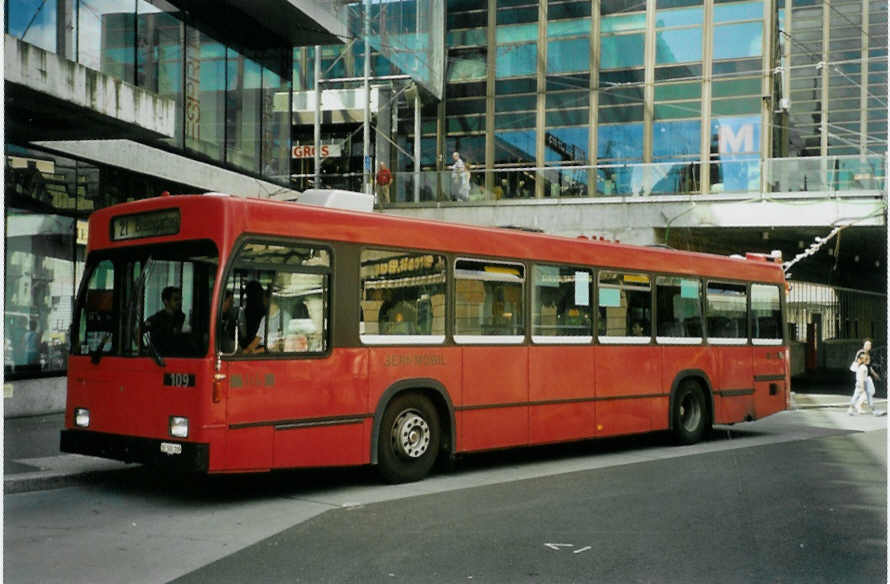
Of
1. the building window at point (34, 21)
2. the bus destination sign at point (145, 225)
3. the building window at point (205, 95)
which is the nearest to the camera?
the bus destination sign at point (145, 225)

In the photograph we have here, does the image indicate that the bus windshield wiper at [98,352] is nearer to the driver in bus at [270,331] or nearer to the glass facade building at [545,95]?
the driver in bus at [270,331]

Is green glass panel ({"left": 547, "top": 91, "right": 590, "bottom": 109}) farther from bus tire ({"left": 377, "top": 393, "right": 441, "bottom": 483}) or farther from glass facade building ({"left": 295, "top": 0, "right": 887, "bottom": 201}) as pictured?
bus tire ({"left": 377, "top": 393, "right": 441, "bottom": 483})

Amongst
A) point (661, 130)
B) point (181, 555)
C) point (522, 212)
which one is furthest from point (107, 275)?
point (661, 130)

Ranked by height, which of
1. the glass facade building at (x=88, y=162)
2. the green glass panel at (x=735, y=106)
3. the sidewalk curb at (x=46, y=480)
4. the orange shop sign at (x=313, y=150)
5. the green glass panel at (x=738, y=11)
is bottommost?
the sidewalk curb at (x=46, y=480)

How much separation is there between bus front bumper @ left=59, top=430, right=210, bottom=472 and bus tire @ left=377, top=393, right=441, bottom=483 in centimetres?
215

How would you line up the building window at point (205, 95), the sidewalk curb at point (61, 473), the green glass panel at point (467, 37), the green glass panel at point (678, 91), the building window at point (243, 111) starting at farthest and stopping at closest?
the green glass panel at point (467, 37), the green glass panel at point (678, 91), the building window at point (243, 111), the building window at point (205, 95), the sidewalk curb at point (61, 473)

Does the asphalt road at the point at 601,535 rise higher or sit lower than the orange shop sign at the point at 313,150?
lower

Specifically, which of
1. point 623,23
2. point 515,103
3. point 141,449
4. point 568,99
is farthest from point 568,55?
point 141,449

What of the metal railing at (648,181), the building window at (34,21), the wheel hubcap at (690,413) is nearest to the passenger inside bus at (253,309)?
the building window at (34,21)

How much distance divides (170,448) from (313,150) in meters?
29.9

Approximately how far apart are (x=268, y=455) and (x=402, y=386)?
1.78m

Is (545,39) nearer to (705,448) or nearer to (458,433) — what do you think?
(705,448)

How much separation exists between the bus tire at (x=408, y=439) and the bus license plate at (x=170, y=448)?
2.19 meters

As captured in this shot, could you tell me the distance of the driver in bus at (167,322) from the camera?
29.5 ft
